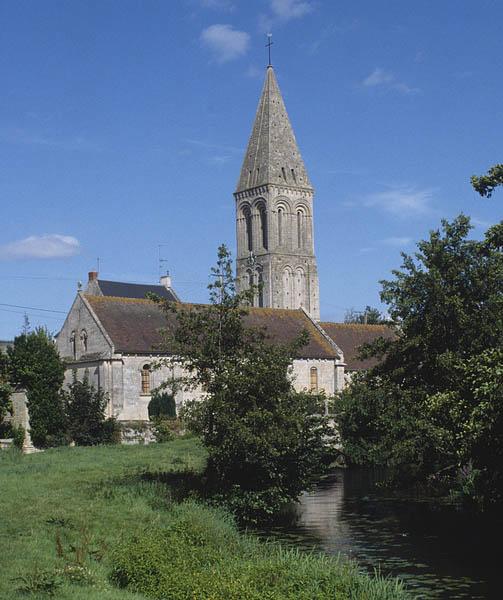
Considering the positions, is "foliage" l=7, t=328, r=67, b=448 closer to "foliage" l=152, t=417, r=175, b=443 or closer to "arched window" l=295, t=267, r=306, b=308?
"foliage" l=152, t=417, r=175, b=443

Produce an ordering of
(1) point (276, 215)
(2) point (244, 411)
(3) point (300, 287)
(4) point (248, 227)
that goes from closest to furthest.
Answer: (2) point (244, 411), (3) point (300, 287), (1) point (276, 215), (4) point (248, 227)

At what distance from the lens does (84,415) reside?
1834 inches

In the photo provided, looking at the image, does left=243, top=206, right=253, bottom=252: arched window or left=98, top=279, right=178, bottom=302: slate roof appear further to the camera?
left=243, top=206, right=253, bottom=252: arched window

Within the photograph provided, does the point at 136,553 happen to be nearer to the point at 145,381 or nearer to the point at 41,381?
the point at 41,381

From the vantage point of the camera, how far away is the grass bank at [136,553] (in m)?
15.8

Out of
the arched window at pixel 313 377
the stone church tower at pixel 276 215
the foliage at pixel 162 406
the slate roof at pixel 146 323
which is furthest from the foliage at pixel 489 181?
the stone church tower at pixel 276 215

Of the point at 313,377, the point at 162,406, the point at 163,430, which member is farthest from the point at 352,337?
the point at 163,430

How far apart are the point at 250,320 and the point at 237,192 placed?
48.8 m

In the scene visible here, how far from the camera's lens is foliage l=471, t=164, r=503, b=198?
20.3 m

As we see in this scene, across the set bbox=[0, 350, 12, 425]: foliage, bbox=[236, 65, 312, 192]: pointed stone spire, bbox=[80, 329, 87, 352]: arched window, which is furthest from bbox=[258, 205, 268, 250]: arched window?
bbox=[0, 350, 12, 425]: foliage

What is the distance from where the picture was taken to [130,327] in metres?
56.0

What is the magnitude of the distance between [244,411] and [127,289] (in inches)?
1996

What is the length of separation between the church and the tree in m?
1.27

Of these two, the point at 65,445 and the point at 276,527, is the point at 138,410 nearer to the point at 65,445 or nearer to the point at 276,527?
the point at 65,445
